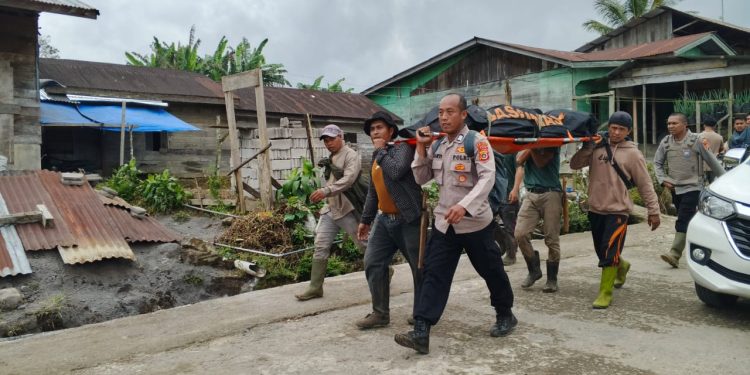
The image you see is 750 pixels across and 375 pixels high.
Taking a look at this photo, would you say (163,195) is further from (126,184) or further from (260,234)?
(260,234)

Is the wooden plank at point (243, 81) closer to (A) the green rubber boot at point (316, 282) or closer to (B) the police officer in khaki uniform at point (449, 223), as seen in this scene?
(A) the green rubber boot at point (316, 282)

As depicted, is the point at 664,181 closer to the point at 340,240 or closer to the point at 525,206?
the point at 525,206

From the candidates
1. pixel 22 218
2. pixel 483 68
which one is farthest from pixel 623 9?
pixel 22 218

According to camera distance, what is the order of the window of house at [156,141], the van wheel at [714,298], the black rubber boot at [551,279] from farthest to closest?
1. the window of house at [156,141]
2. the black rubber boot at [551,279]
3. the van wheel at [714,298]

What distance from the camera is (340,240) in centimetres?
796

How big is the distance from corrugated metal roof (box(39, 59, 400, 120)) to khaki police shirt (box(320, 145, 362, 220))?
11.9m

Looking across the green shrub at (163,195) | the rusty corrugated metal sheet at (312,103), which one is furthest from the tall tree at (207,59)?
the green shrub at (163,195)

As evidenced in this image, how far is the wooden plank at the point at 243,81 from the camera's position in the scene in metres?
9.04

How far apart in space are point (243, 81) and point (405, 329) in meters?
5.95

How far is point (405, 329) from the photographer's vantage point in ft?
14.8

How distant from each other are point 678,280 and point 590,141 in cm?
197

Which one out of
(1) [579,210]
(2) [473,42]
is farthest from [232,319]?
(2) [473,42]

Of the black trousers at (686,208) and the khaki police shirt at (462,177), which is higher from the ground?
the khaki police shirt at (462,177)

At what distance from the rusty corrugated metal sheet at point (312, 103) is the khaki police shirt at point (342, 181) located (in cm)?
1322
